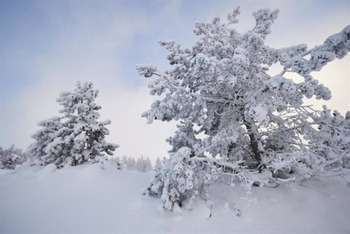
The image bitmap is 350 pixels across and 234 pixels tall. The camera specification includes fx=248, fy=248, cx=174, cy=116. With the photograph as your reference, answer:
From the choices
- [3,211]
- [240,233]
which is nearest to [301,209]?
[240,233]

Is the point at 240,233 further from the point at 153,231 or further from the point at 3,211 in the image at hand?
the point at 3,211

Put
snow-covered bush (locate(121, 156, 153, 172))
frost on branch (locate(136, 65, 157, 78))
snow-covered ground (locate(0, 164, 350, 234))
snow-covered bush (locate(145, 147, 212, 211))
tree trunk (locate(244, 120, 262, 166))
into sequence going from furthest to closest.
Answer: snow-covered bush (locate(121, 156, 153, 172)) < tree trunk (locate(244, 120, 262, 166)) < frost on branch (locate(136, 65, 157, 78)) < snow-covered bush (locate(145, 147, 212, 211)) < snow-covered ground (locate(0, 164, 350, 234))

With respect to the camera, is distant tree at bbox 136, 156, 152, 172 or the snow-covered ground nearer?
the snow-covered ground

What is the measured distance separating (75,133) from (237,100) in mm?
10964

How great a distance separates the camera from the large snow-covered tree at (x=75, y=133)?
54.2ft

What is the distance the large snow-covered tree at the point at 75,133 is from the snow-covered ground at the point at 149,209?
11.4 feet

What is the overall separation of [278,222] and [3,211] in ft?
35.4

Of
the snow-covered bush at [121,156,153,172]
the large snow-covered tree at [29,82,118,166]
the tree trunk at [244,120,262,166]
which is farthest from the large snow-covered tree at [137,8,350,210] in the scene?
the snow-covered bush at [121,156,153,172]

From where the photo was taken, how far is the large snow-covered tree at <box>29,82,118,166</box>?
16516mm

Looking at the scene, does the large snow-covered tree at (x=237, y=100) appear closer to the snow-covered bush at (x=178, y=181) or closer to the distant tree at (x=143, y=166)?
the snow-covered bush at (x=178, y=181)

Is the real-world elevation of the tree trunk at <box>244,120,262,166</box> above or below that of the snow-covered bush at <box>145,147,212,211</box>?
above

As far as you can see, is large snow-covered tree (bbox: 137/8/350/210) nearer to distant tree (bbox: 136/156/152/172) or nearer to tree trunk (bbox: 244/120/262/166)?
tree trunk (bbox: 244/120/262/166)

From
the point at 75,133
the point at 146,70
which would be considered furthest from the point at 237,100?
the point at 75,133

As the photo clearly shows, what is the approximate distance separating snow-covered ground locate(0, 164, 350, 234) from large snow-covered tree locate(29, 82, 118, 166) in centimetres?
348
